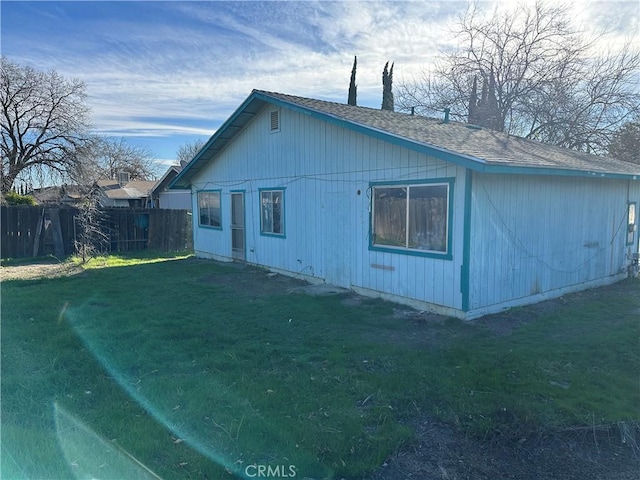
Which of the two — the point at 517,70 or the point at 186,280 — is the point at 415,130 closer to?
the point at 186,280

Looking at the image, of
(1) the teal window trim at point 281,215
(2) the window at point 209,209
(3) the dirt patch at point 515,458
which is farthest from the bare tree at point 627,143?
(3) the dirt patch at point 515,458

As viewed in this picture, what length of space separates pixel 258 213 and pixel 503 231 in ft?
21.8

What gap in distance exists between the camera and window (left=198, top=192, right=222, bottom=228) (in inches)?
532

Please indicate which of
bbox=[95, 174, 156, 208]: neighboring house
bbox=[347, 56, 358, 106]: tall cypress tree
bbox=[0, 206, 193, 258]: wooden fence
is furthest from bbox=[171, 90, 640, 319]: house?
bbox=[95, 174, 156, 208]: neighboring house

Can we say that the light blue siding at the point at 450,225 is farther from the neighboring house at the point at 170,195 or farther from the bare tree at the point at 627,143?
the neighboring house at the point at 170,195

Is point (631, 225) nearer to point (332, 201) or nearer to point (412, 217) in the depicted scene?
point (412, 217)

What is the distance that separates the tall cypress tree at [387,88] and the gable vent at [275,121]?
1575cm

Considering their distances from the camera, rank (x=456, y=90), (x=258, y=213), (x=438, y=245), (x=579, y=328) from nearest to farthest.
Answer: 1. (x=579, y=328)
2. (x=438, y=245)
3. (x=258, y=213)
4. (x=456, y=90)

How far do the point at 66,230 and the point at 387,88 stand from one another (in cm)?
1860

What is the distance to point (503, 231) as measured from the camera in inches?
270

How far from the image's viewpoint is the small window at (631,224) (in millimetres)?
10172

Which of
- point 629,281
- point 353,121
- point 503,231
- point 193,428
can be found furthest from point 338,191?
point 629,281

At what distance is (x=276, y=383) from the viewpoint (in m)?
4.25

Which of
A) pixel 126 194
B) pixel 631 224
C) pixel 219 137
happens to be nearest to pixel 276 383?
pixel 219 137
